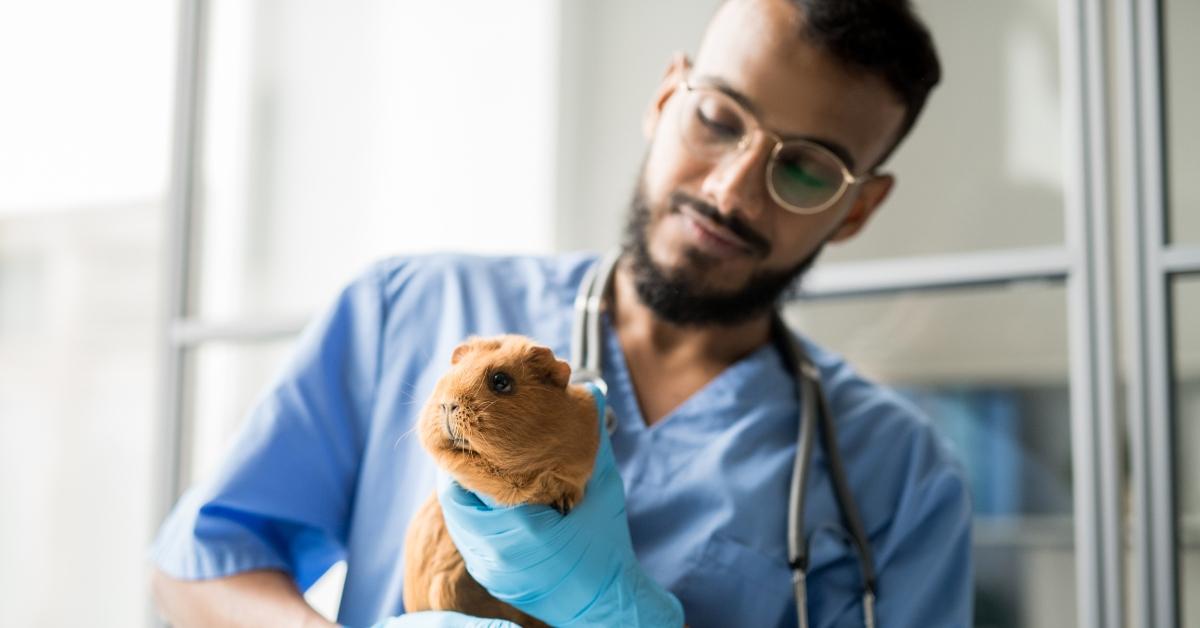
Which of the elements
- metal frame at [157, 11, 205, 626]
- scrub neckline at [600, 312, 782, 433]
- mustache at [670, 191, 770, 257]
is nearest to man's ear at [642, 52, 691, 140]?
mustache at [670, 191, 770, 257]

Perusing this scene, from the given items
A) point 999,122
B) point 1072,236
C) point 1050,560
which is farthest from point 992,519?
point 999,122

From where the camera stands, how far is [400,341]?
108 cm

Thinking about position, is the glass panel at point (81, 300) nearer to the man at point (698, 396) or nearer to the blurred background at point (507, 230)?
the blurred background at point (507, 230)

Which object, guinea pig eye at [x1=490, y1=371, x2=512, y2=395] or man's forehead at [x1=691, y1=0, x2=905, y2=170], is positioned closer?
guinea pig eye at [x1=490, y1=371, x2=512, y2=395]

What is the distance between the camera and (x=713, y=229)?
1.05 metres

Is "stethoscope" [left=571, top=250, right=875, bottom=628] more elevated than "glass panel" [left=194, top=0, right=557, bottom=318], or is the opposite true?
"glass panel" [left=194, top=0, right=557, bottom=318]

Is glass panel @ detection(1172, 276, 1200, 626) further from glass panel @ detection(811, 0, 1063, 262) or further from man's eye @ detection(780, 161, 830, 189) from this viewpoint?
man's eye @ detection(780, 161, 830, 189)

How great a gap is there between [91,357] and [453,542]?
77.2 inches

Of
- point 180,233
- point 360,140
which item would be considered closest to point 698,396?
point 360,140

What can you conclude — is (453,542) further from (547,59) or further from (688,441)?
(547,59)

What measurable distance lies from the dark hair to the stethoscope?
0.93 feet

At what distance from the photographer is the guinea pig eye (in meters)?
0.63

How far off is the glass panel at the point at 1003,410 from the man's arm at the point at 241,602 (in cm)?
88

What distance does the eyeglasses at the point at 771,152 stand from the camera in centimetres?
105
